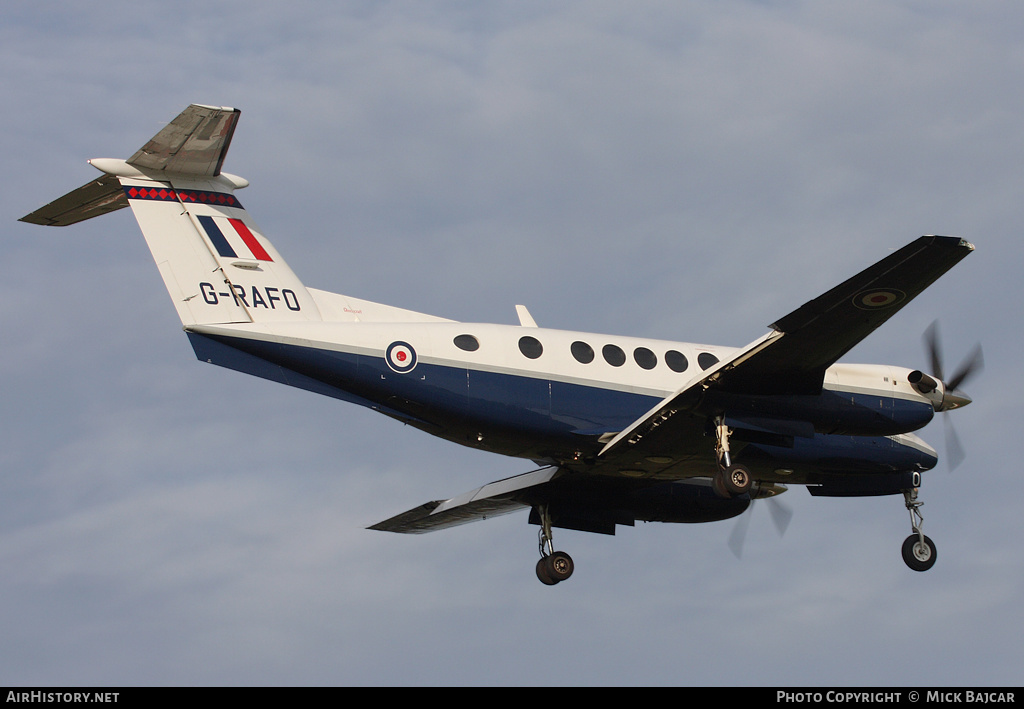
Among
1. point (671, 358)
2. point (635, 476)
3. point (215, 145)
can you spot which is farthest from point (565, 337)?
point (215, 145)

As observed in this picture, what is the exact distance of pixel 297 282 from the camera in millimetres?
22531

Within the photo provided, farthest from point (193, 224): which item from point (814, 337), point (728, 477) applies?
point (814, 337)

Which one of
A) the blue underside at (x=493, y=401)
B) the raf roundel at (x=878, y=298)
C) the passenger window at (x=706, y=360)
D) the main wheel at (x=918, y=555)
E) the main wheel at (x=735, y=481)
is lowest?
the main wheel at (x=918, y=555)

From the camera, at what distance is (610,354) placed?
23.2 meters

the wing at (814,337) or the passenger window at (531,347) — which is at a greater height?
the passenger window at (531,347)

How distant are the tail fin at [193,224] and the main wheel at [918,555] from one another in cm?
1358

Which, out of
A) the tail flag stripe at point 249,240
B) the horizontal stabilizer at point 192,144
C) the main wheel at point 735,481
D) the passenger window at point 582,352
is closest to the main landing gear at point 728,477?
the main wheel at point 735,481

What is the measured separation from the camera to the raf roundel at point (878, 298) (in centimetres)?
2062

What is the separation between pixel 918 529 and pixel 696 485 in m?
4.91

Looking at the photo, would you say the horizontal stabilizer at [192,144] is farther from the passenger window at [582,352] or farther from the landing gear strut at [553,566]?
the landing gear strut at [553,566]

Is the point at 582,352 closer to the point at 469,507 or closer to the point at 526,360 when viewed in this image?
the point at 526,360

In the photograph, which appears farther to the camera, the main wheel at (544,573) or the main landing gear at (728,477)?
the main wheel at (544,573)

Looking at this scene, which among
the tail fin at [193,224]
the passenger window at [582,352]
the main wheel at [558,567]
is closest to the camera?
the tail fin at [193,224]
